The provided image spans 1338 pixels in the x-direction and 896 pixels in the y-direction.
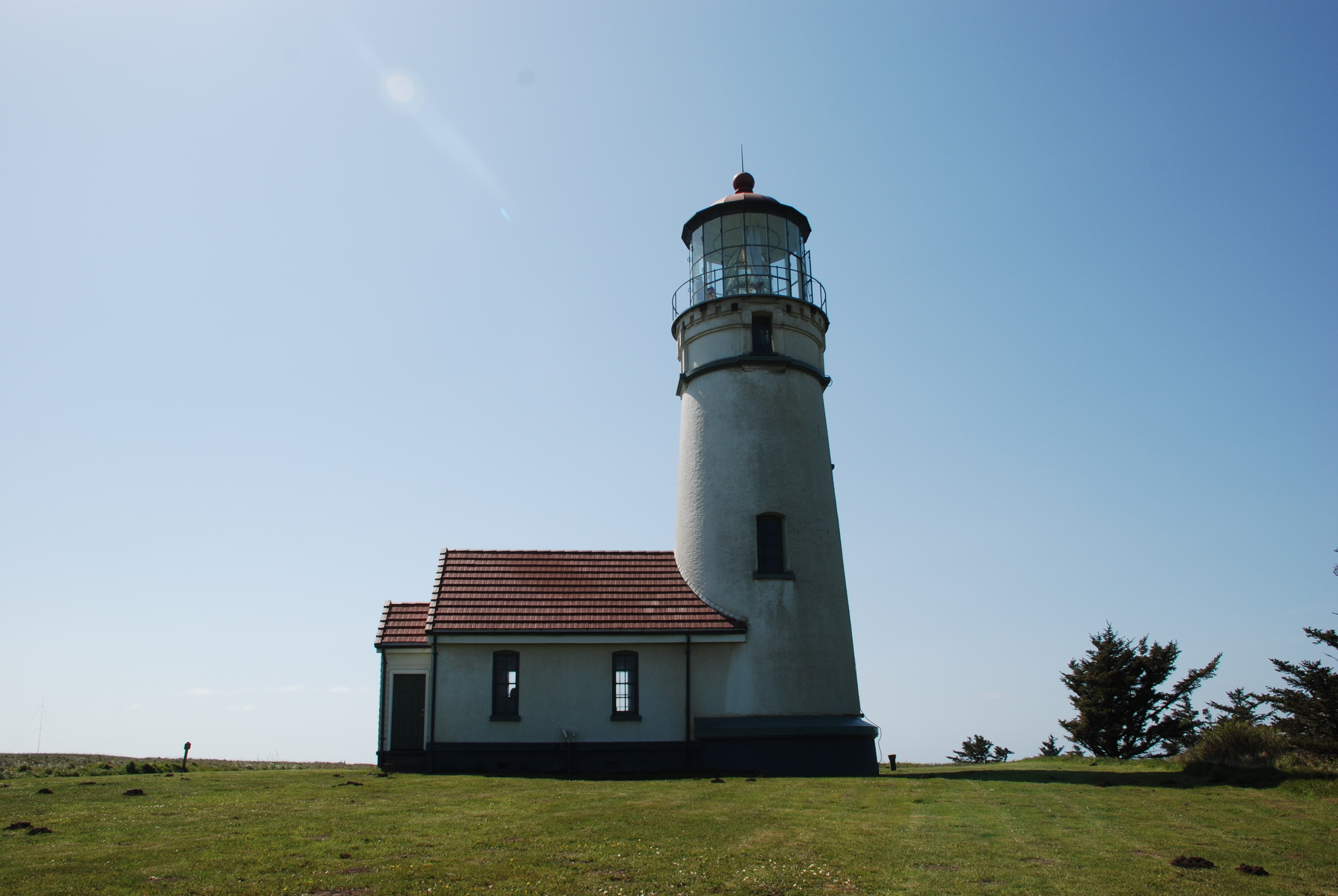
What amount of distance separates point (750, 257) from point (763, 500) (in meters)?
6.55

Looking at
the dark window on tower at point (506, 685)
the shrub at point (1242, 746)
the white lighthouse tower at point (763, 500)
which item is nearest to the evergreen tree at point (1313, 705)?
the shrub at point (1242, 746)

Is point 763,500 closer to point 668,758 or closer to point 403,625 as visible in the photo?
point 668,758

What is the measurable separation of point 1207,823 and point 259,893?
11111mm

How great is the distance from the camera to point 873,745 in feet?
65.0

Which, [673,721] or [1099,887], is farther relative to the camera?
[673,721]

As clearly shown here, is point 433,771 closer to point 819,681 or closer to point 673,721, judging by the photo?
point 673,721

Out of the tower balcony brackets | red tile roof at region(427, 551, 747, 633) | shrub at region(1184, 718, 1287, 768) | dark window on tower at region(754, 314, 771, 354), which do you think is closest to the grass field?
shrub at region(1184, 718, 1287, 768)

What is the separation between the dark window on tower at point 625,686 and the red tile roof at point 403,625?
168 inches

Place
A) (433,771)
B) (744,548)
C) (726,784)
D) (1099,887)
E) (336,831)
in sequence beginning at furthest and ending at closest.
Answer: (744,548) → (433,771) → (726,784) → (336,831) → (1099,887)

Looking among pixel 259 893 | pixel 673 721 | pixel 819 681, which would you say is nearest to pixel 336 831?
pixel 259 893

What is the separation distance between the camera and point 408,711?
2050 cm

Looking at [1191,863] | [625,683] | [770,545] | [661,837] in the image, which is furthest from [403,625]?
[1191,863]

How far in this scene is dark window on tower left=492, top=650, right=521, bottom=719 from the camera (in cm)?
1988

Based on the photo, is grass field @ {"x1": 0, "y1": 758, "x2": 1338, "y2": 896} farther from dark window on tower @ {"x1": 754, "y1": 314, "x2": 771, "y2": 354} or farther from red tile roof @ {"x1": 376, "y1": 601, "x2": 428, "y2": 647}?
dark window on tower @ {"x1": 754, "y1": 314, "x2": 771, "y2": 354}
